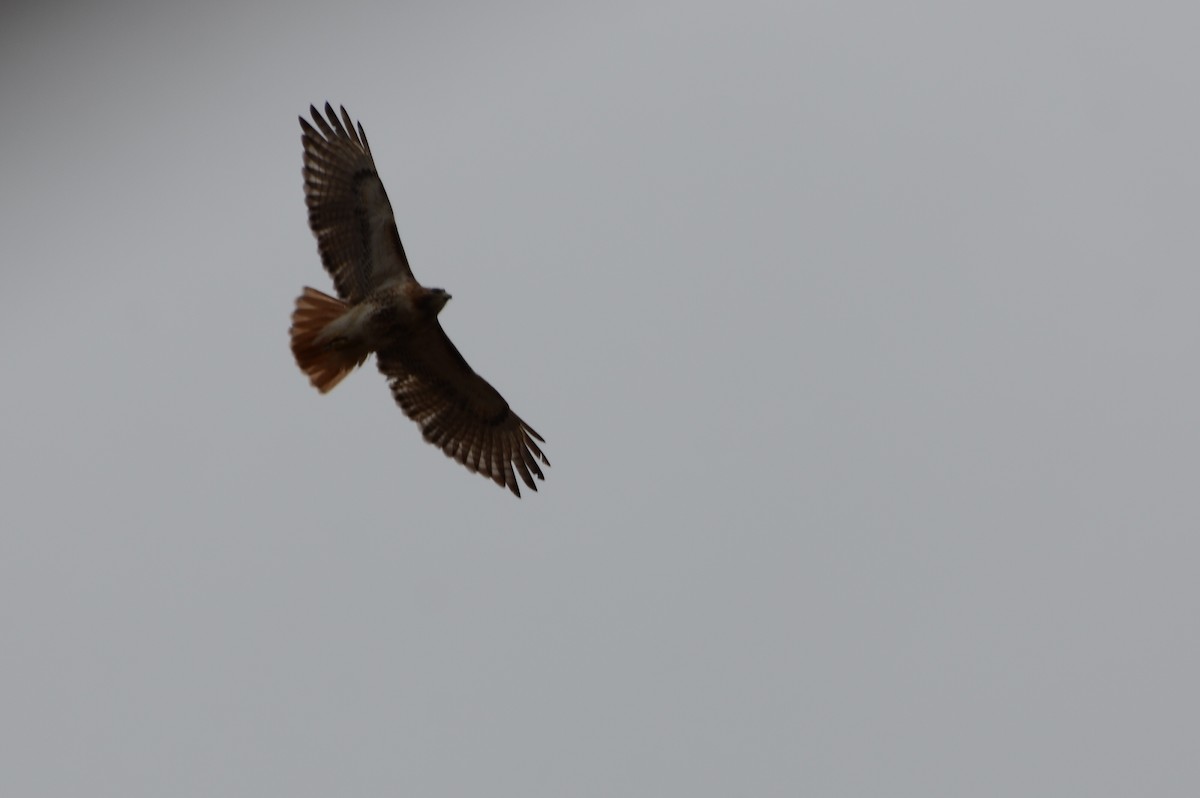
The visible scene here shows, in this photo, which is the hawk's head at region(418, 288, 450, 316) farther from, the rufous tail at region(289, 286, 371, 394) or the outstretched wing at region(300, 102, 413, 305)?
the rufous tail at region(289, 286, 371, 394)

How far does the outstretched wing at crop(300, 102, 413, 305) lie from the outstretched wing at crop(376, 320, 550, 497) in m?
0.68

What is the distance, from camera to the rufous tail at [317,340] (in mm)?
8008

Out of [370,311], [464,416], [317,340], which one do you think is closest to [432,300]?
[370,311]

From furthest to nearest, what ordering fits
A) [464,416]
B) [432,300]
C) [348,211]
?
[464,416] → [348,211] → [432,300]

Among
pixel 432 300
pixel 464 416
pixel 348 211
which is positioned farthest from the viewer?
pixel 464 416

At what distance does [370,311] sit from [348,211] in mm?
701

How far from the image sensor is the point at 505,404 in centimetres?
889

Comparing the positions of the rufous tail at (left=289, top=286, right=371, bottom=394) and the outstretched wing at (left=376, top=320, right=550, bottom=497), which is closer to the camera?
the rufous tail at (left=289, top=286, right=371, bottom=394)

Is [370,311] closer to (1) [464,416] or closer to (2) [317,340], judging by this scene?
(2) [317,340]

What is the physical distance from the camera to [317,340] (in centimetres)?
799

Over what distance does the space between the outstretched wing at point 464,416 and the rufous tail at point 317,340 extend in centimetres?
61

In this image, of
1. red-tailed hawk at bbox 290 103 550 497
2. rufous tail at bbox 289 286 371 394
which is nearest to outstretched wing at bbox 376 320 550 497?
red-tailed hawk at bbox 290 103 550 497

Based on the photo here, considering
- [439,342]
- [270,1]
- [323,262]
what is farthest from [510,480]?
[270,1]

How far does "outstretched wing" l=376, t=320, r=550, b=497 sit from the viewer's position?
28.6 feet
